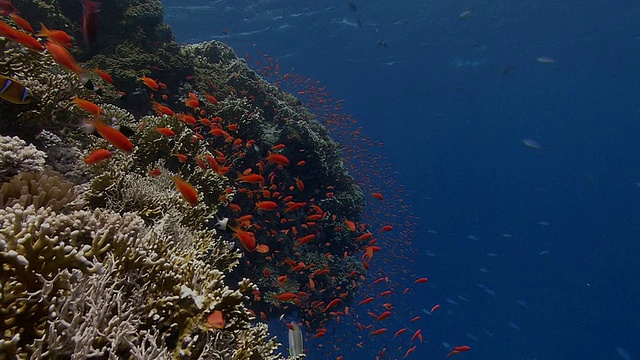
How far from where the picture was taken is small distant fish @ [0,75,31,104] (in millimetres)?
3229

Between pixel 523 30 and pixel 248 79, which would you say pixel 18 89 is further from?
pixel 523 30

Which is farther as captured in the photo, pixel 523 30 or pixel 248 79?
pixel 523 30

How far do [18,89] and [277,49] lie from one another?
45.4 metres

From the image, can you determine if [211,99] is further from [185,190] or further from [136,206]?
[185,190]

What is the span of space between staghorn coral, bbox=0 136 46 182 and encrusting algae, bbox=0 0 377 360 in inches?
0.5

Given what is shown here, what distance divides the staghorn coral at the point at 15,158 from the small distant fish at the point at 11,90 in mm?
735

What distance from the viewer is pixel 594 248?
347 ft

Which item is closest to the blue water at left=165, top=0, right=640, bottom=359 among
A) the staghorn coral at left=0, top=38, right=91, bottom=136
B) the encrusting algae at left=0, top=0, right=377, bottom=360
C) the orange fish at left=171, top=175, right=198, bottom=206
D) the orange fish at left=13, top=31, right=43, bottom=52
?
the encrusting algae at left=0, top=0, right=377, bottom=360

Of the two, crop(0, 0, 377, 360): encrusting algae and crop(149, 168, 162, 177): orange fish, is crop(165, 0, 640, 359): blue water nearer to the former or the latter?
crop(0, 0, 377, 360): encrusting algae

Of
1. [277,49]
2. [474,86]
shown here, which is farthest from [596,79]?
[277,49]

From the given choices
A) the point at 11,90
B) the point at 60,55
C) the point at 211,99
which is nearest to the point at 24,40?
the point at 60,55

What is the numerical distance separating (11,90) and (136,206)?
1770mm

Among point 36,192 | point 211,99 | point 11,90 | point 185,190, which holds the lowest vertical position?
point 211,99

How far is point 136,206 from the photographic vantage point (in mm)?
4602
